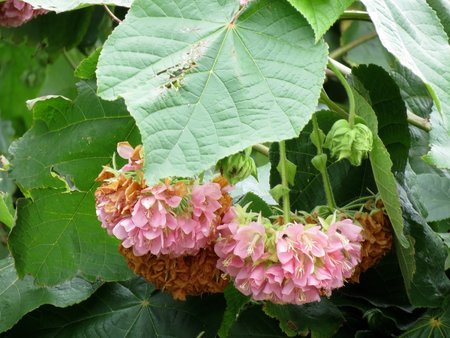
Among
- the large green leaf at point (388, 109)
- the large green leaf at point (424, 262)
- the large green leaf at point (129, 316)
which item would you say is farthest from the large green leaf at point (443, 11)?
the large green leaf at point (129, 316)

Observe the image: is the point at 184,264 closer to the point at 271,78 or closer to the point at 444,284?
the point at 271,78

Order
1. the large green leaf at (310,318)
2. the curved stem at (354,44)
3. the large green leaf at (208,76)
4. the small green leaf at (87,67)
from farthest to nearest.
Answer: the curved stem at (354,44) < the large green leaf at (310,318) < the small green leaf at (87,67) < the large green leaf at (208,76)

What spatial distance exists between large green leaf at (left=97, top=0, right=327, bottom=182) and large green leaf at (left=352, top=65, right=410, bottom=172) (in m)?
0.23

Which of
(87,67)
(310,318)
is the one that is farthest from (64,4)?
(310,318)

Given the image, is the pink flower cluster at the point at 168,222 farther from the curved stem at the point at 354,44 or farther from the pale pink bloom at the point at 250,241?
the curved stem at the point at 354,44

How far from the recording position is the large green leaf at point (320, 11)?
0.85m

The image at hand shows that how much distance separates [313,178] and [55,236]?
308 mm

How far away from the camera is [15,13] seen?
1.52m

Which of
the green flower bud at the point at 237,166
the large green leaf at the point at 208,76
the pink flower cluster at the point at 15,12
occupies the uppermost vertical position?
the large green leaf at the point at 208,76

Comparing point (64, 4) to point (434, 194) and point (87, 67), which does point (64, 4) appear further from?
point (434, 194)

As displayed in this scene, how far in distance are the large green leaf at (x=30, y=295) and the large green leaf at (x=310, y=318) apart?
9.3 inches

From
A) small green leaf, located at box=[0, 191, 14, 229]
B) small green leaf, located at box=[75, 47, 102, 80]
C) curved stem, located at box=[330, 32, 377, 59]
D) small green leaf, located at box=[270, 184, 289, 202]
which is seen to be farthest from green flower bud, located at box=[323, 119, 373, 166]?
curved stem, located at box=[330, 32, 377, 59]

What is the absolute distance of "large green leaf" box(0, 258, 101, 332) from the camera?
1.13m

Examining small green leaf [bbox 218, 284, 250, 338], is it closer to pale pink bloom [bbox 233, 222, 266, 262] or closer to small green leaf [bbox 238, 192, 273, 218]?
small green leaf [bbox 238, 192, 273, 218]
